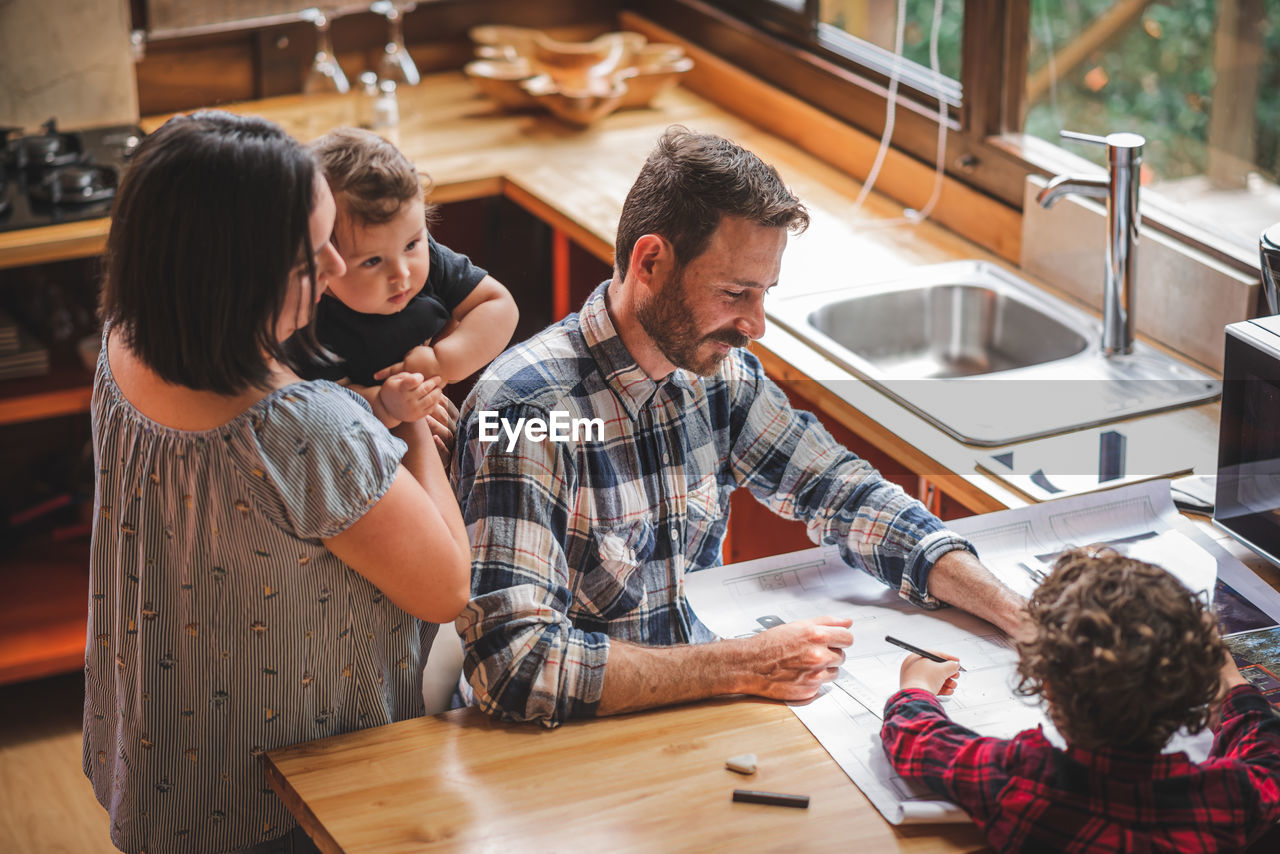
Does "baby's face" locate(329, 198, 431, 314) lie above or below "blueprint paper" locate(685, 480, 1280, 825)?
above

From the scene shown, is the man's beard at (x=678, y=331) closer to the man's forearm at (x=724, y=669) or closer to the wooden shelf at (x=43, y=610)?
the man's forearm at (x=724, y=669)

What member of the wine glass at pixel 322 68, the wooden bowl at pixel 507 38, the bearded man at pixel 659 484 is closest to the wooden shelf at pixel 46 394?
the wine glass at pixel 322 68

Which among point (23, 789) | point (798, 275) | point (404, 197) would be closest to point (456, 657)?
point (404, 197)

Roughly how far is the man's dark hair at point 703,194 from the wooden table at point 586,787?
1.78ft

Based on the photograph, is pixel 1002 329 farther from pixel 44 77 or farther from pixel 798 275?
pixel 44 77

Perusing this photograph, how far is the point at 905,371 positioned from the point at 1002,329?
0.62 ft

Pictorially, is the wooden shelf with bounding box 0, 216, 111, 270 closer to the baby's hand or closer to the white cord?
the baby's hand

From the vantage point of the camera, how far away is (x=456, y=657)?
5.92ft

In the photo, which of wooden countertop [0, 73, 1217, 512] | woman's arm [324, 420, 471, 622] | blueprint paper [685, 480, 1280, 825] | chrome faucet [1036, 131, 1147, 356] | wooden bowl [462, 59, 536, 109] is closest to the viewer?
woman's arm [324, 420, 471, 622]

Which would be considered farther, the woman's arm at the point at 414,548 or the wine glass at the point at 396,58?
the wine glass at the point at 396,58

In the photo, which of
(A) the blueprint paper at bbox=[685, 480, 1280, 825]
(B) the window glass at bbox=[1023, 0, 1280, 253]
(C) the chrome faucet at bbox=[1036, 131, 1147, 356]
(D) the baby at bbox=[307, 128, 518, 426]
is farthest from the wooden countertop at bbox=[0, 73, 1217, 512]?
(B) the window glass at bbox=[1023, 0, 1280, 253]

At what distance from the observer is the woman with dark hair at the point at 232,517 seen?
49.1 inches

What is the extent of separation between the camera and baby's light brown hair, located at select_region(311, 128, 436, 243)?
4.92 feet

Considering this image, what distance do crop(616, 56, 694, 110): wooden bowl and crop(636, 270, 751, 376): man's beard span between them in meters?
1.84
